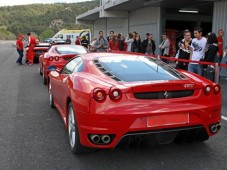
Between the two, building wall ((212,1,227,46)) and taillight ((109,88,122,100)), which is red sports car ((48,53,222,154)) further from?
building wall ((212,1,227,46))

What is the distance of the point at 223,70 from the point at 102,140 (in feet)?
33.5

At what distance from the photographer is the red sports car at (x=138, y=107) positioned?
352 centimetres

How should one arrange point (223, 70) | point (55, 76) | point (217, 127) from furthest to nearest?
point (223, 70) < point (55, 76) < point (217, 127)

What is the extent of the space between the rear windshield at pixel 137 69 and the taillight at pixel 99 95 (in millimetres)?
430

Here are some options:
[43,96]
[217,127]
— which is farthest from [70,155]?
[43,96]

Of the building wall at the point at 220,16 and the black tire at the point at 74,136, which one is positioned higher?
the building wall at the point at 220,16

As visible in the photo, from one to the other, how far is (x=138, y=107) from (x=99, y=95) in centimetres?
45

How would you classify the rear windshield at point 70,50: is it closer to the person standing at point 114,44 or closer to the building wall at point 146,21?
the person standing at point 114,44

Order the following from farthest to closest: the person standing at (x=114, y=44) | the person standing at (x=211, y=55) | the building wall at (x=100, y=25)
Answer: the building wall at (x=100, y=25) < the person standing at (x=114, y=44) < the person standing at (x=211, y=55)

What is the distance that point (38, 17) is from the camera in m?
128

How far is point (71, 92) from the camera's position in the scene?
4176mm

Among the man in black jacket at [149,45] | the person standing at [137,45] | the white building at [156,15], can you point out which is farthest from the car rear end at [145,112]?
the white building at [156,15]

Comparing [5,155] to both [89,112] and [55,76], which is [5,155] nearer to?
[89,112]

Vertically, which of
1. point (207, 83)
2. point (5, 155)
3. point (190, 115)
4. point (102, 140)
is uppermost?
point (207, 83)
